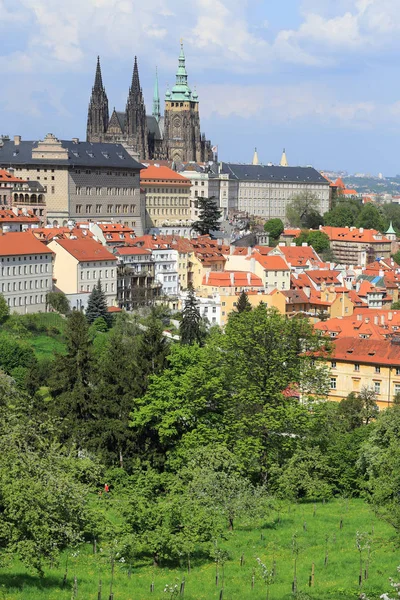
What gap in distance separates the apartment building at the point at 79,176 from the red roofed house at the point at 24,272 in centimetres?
2372

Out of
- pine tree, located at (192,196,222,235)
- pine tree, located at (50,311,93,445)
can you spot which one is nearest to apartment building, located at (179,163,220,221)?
pine tree, located at (192,196,222,235)

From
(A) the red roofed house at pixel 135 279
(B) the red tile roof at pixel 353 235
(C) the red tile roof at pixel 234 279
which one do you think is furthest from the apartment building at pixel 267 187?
Result: (A) the red roofed house at pixel 135 279

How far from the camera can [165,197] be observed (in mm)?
136875

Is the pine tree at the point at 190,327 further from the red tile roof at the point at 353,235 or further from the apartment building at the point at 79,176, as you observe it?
the red tile roof at the point at 353,235

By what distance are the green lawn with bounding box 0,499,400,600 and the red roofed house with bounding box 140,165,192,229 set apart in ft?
323

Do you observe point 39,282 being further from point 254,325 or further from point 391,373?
point 254,325

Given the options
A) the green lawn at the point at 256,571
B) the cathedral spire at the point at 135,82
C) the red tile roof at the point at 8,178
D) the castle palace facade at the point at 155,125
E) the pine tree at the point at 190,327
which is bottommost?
the green lawn at the point at 256,571

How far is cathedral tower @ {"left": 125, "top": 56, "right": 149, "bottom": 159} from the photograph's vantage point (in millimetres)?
167500

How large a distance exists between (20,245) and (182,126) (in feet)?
297

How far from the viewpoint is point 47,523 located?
27031 millimetres

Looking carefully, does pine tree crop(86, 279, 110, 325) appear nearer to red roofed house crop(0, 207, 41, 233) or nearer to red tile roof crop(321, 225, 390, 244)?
red roofed house crop(0, 207, 41, 233)

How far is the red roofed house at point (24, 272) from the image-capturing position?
277 feet

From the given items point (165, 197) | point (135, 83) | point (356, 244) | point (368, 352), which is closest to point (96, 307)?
point (368, 352)

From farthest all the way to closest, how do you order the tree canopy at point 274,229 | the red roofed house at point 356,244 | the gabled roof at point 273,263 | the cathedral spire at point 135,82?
1. the cathedral spire at point 135,82
2. the tree canopy at point 274,229
3. the red roofed house at point 356,244
4. the gabled roof at point 273,263
